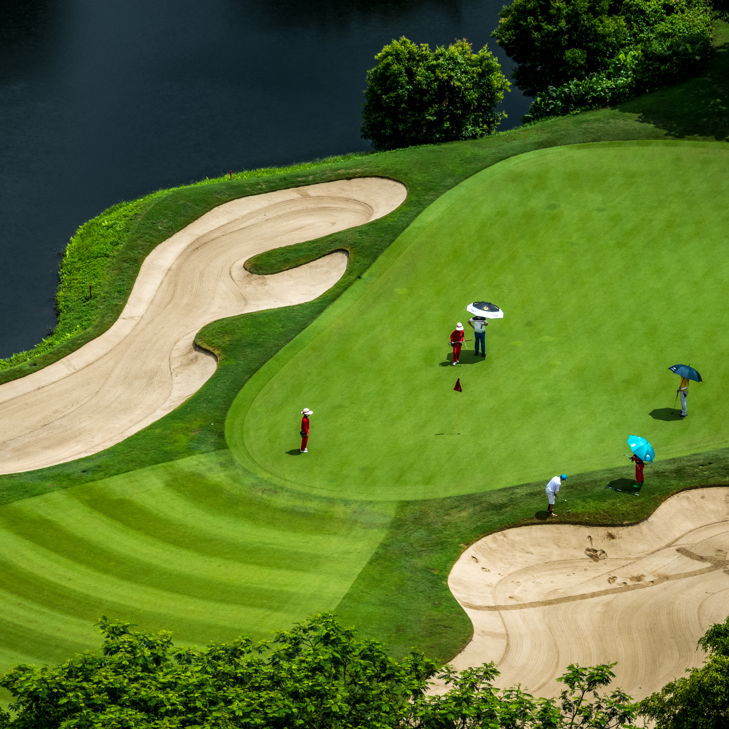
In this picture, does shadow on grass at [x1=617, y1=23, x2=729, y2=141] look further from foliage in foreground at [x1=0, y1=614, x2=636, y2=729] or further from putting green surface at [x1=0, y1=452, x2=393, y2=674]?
foliage in foreground at [x1=0, y1=614, x2=636, y2=729]

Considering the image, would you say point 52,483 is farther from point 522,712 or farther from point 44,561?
point 522,712

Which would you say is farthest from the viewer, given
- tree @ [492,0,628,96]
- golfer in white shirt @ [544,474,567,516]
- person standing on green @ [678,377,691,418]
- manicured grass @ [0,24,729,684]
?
tree @ [492,0,628,96]

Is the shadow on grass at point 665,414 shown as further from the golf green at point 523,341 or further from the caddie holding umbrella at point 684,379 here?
the caddie holding umbrella at point 684,379

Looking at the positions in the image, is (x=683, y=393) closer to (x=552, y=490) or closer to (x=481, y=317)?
(x=552, y=490)

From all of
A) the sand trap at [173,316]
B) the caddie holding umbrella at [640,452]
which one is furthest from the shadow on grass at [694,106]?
the caddie holding umbrella at [640,452]

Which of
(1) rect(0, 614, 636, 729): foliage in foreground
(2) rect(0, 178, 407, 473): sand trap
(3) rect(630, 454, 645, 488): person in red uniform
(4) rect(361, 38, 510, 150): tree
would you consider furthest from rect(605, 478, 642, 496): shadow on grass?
(4) rect(361, 38, 510, 150): tree

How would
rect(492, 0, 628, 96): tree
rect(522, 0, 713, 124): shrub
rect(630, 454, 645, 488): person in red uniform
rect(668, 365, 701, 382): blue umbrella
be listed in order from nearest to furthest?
rect(630, 454, 645, 488): person in red uniform
rect(668, 365, 701, 382): blue umbrella
rect(522, 0, 713, 124): shrub
rect(492, 0, 628, 96): tree

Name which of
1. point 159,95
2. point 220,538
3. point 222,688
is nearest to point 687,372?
point 220,538

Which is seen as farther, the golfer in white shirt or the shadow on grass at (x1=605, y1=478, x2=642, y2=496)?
the shadow on grass at (x1=605, y1=478, x2=642, y2=496)

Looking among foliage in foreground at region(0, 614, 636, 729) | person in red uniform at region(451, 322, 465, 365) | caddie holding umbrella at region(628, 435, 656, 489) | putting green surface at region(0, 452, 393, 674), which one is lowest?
putting green surface at region(0, 452, 393, 674)
